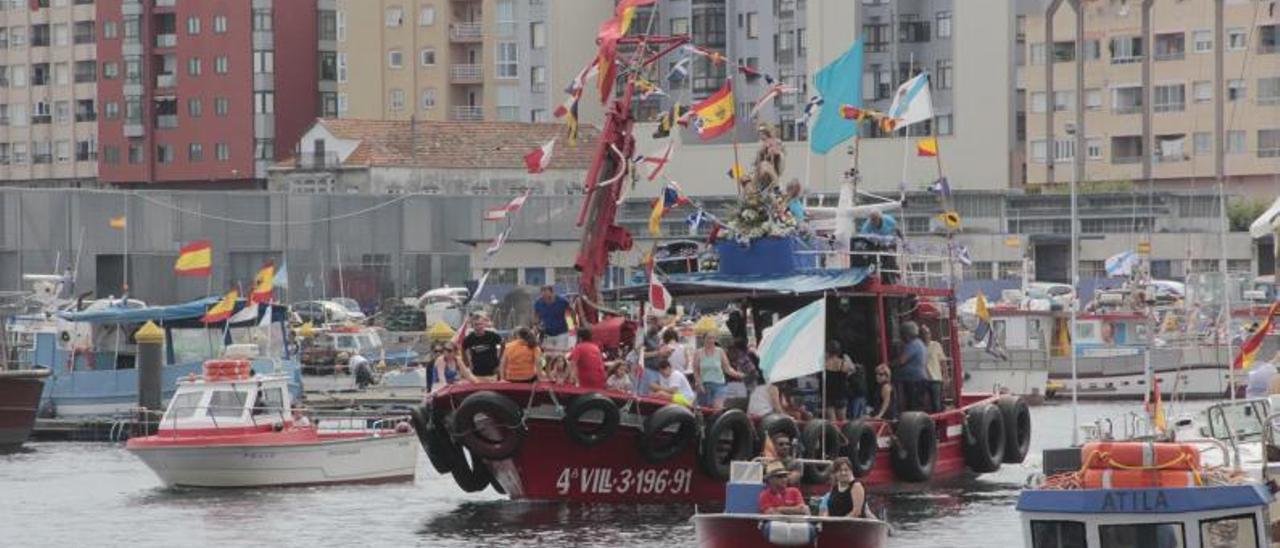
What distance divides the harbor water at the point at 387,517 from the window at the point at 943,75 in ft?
284

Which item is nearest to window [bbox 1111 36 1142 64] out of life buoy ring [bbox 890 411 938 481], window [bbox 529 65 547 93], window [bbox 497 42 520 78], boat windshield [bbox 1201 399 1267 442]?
window [bbox 529 65 547 93]

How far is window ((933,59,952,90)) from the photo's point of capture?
139250 mm

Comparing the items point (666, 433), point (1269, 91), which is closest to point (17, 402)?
point (666, 433)

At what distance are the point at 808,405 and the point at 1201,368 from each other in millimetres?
41730

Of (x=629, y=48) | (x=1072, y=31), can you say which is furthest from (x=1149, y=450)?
(x=1072, y=31)

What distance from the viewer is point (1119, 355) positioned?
88.9 metres

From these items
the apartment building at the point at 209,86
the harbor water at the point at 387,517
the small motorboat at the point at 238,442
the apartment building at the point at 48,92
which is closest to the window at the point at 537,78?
the apartment building at the point at 209,86

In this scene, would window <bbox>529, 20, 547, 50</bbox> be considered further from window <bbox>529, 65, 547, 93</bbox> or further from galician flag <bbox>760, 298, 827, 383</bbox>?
galician flag <bbox>760, 298, 827, 383</bbox>

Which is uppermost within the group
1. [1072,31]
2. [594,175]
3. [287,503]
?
[1072,31]

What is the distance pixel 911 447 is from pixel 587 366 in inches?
225

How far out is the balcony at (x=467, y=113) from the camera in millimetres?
168125

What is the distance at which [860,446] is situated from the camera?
142ft

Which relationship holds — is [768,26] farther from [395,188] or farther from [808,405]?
[808,405]

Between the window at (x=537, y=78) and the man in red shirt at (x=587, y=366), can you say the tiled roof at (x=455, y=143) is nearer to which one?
the window at (x=537, y=78)
